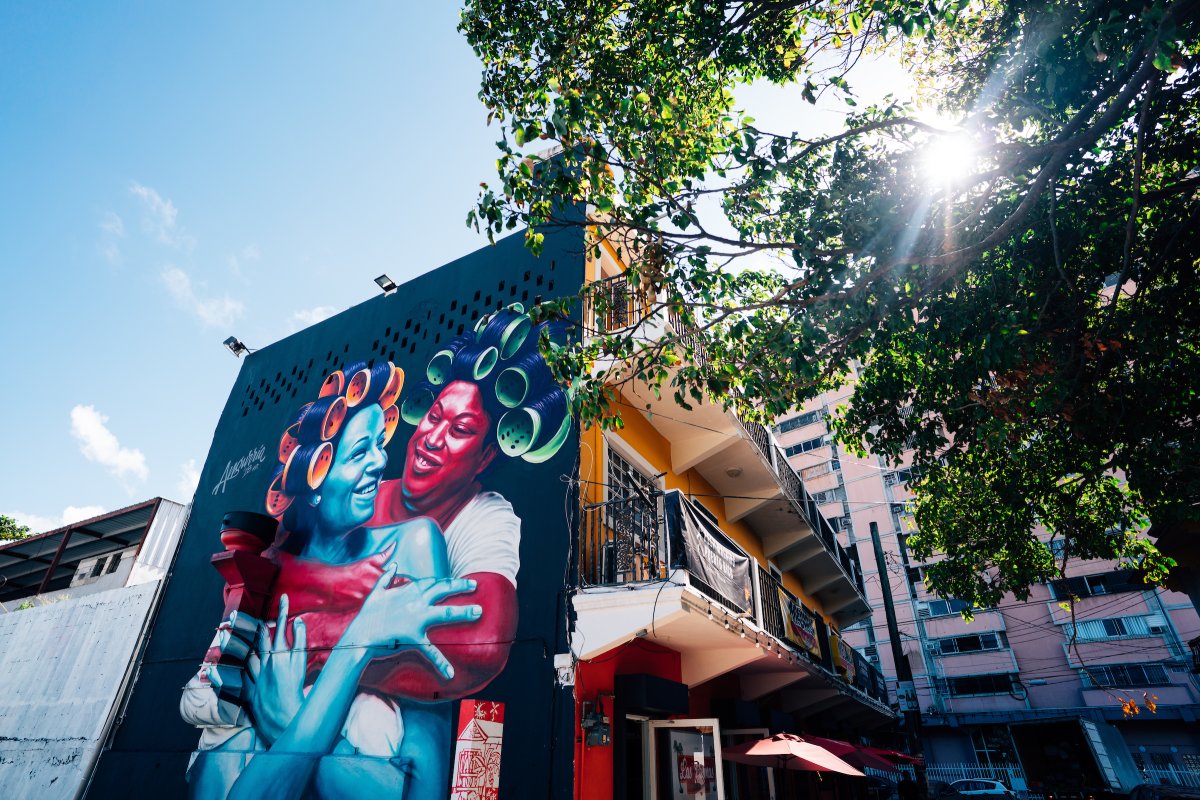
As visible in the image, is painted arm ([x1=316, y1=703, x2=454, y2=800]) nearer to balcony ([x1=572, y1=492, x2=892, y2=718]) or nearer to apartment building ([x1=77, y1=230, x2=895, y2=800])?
apartment building ([x1=77, y1=230, x2=895, y2=800])

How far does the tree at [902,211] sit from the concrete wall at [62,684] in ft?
38.8

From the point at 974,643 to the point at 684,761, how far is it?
112 ft

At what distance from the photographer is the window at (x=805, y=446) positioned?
45.6 metres

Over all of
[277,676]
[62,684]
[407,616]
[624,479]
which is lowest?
[277,676]

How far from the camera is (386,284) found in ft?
42.7

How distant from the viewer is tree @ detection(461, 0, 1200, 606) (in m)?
6.04

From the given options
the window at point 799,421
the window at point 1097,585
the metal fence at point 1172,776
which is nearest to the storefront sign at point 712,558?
the window at point 1097,585

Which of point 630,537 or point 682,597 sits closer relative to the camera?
point 682,597

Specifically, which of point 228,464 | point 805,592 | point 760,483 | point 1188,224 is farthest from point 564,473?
point 805,592

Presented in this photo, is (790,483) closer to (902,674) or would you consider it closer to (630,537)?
(630,537)

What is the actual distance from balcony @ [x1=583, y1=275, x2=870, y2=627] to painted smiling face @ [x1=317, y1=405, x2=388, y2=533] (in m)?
4.47

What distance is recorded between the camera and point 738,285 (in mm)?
7633

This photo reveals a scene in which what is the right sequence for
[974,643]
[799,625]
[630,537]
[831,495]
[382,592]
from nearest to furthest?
[630,537] → [382,592] → [799,625] → [974,643] → [831,495]

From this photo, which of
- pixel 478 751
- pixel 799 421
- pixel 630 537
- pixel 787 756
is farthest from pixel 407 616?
pixel 799 421
